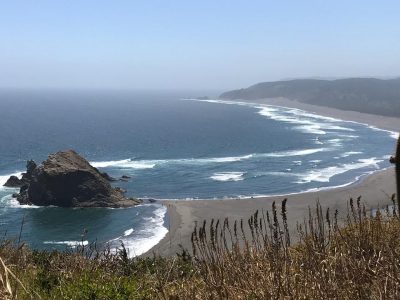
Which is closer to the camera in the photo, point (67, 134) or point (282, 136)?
point (282, 136)

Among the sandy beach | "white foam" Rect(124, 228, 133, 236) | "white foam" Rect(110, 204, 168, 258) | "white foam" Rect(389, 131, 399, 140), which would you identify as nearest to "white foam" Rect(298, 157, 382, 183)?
the sandy beach

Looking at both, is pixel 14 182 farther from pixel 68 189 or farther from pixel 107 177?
pixel 107 177

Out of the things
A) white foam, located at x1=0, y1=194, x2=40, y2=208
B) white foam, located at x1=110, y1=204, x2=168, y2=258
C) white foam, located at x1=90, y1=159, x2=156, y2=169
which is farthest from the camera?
white foam, located at x1=90, y1=159, x2=156, y2=169

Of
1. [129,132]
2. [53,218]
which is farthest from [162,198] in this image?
[129,132]

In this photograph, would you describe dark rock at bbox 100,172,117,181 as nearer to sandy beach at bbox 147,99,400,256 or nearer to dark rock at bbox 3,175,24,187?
dark rock at bbox 3,175,24,187

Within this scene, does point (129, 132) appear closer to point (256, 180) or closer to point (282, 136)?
point (282, 136)

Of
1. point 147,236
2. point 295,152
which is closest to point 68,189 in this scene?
point 147,236

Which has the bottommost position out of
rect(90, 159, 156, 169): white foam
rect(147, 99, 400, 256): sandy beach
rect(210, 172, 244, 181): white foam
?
rect(147, 99, 400, 256): sandy beach
